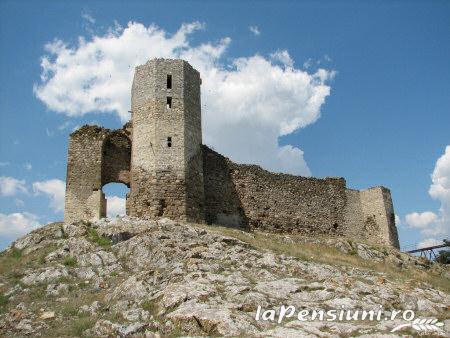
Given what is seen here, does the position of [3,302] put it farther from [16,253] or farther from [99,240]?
[99,240]

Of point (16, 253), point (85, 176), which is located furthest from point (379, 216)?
point (16, 253)

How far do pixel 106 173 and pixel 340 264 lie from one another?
13.1 meters

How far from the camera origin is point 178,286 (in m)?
15.2

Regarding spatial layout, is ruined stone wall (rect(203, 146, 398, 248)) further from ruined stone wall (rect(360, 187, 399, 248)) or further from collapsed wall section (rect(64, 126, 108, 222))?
collapsed wall section (rect(64, 126, 108, 222))

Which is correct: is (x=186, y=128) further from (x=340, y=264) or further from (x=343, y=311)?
(x=343, y=311)

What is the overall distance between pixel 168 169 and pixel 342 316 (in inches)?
523

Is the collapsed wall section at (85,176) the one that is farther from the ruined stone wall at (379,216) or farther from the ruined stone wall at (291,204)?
the ruined stone wall at (379,216)

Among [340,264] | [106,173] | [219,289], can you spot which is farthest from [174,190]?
[219,289]

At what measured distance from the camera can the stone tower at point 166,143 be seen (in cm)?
2462

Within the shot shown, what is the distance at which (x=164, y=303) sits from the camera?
1428cm

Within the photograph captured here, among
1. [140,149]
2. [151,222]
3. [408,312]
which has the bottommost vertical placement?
[408,312]

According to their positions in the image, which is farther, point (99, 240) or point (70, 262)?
point (99, 240)

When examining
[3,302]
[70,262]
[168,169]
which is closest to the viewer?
[3,302]

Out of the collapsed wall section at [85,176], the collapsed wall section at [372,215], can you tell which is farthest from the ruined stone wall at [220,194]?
the collapsed wall section at [372,215]
